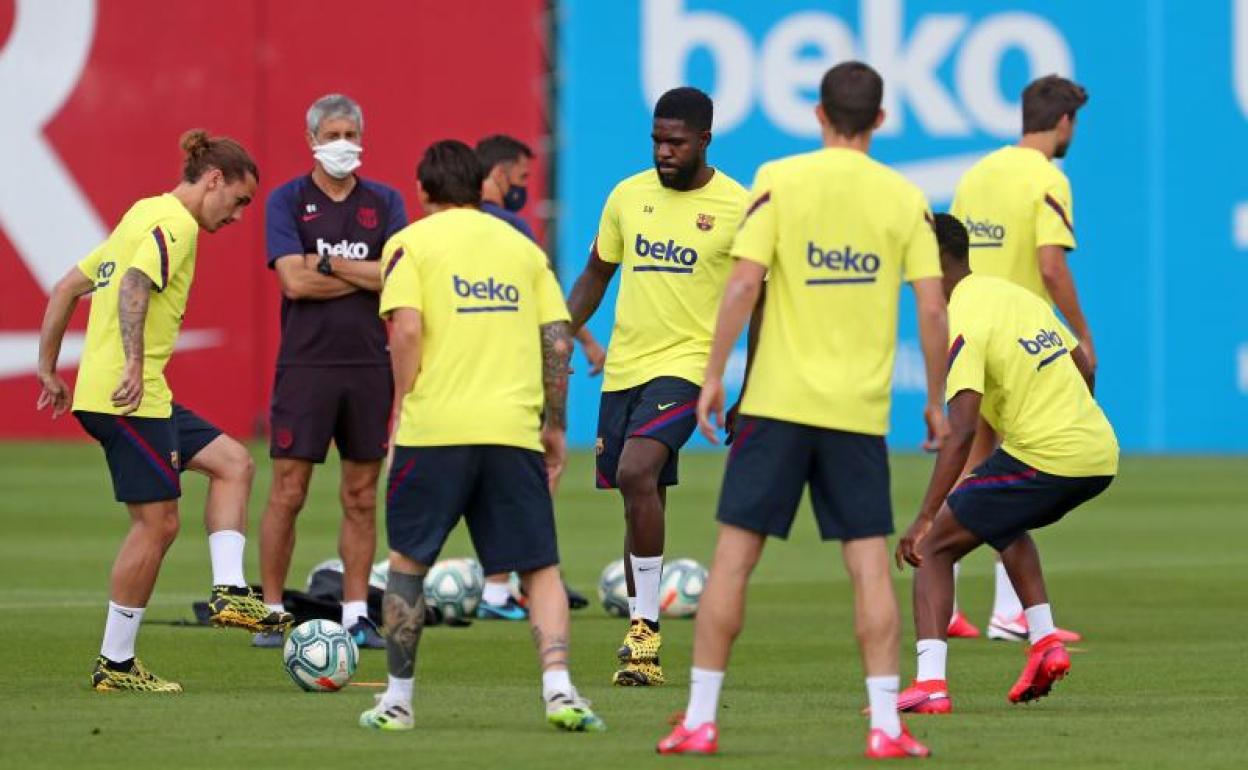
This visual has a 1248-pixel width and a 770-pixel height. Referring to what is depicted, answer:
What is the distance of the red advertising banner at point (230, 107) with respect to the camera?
27438 mm

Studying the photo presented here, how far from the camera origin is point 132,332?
1043 cm

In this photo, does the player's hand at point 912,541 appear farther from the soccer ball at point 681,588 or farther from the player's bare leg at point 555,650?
the soccer ball at point 681,588

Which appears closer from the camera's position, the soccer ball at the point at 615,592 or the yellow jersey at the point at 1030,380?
the yellow jersey at the point at 1030,380

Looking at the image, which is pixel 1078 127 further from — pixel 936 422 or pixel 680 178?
pixel 936 422

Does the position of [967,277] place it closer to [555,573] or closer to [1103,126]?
[555,573]

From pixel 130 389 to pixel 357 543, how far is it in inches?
91.9

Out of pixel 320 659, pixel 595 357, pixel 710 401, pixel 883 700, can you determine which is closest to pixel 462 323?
pixel 710 401

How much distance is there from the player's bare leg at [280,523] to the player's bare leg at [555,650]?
356 cm

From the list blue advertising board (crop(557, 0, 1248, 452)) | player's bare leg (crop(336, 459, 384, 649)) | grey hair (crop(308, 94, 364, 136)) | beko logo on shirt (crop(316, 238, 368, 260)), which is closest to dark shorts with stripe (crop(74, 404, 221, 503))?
player's bare leg (crop(336, 459, 384, 649))

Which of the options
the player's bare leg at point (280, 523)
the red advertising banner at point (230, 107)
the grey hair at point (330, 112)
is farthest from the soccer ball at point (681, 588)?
the red advertising banner at point (230, 107)

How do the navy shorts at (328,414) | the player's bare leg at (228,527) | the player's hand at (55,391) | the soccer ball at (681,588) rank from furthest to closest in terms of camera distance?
the soccer ball at (681,588) < the navy shorts at (328,414) < the player's bare leg at (228,527) < the player's hand at (55,391)

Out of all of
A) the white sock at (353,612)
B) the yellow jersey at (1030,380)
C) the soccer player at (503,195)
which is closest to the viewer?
the yellow jersey at (1030,380)

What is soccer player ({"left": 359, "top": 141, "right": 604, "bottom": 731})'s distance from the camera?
8953mm

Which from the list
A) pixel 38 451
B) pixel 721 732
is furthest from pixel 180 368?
pixel 721 732
